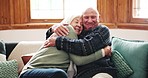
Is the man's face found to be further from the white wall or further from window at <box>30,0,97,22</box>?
window at <box>30,0,97,22</box>

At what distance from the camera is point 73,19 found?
2.65m

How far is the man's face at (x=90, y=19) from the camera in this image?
2.71m

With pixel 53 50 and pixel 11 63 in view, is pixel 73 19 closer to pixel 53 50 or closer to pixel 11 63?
pixel 53 50

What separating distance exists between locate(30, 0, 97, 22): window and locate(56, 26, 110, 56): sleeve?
5.59ft

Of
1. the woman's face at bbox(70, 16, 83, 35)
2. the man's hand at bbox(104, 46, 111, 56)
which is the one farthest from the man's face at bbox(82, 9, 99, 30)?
the man's hand at bbox(104, 46, 111, 56)

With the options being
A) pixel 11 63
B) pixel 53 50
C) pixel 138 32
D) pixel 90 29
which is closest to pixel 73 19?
pixel 90 29

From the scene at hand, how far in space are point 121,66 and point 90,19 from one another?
580mm

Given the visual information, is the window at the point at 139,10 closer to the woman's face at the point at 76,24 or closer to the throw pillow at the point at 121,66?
the throw pillow at the point at 121,66

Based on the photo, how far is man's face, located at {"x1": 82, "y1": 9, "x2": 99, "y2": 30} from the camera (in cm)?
271

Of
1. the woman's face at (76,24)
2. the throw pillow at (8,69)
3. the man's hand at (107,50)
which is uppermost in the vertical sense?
the woman's face at (76,24)

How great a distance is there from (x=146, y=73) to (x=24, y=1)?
2.32 meters

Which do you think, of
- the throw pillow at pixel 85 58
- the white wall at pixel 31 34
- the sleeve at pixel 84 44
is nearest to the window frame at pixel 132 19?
the white wall at pixel 31 34

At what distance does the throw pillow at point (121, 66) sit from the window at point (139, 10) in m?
1.38

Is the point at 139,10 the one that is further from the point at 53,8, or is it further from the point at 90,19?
the point at 90,19
